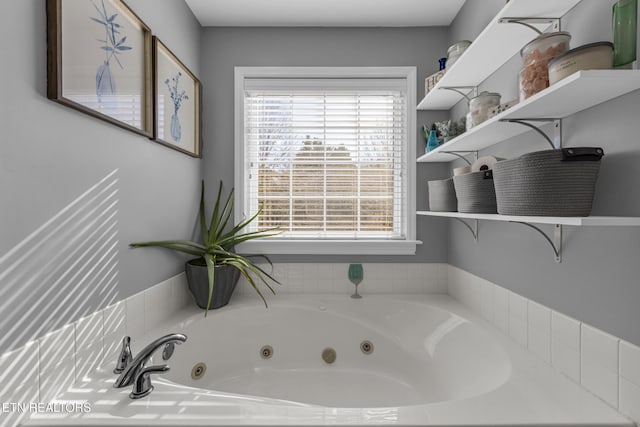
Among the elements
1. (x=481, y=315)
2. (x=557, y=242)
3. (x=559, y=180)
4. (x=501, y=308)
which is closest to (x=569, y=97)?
(x=559, y=180)

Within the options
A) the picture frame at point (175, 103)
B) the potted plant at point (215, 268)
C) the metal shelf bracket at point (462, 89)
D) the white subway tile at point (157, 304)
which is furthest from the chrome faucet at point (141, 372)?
the metal shelf bracket at point (462, 89)

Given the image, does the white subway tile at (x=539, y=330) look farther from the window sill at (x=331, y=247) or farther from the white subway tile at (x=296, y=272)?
the white subway tile at (x=296, y=272)

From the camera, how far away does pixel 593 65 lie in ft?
2.58

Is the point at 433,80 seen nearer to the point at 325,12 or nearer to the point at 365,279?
the point at 325,12

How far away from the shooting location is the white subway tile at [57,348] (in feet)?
2.97

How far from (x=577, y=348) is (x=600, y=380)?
0.10 metres

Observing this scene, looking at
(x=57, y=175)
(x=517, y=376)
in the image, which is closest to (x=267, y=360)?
(x=517, y=376)

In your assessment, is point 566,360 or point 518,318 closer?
point 566,360

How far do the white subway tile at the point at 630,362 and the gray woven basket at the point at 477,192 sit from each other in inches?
21.0

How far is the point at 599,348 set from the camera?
941 mm

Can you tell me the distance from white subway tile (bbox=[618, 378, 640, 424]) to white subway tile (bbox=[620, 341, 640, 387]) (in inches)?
0.6

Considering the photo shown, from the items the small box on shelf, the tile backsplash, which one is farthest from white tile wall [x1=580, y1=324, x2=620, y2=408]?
the small box on shelf

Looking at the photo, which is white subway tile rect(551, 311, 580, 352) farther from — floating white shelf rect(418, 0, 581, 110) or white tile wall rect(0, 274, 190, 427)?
white tile wall rect(0, 274, 190, 427)

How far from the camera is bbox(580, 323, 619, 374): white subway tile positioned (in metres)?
0.90
